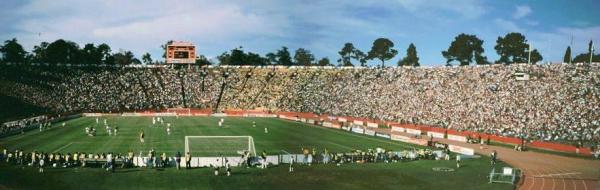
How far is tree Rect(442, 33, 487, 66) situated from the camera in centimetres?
16606

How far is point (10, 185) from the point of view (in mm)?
33969

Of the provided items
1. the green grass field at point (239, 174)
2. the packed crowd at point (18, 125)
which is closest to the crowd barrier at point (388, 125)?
the green grass field at point (239, 174)

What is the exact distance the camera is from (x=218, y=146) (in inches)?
2160

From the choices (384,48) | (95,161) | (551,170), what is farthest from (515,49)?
(95,161)

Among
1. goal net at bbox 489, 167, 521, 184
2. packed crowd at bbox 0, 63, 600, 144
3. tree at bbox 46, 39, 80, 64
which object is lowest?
goal net at bbox 489, 167, 521, 184

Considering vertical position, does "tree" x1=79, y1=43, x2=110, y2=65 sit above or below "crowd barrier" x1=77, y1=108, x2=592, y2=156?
above

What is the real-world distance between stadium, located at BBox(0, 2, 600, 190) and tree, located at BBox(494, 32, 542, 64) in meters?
0.32

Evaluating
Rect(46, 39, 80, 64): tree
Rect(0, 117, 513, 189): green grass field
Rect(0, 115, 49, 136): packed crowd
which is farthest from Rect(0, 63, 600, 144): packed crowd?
Rect(46, 39, 80, 64): tree

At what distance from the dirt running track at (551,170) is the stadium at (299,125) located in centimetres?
18

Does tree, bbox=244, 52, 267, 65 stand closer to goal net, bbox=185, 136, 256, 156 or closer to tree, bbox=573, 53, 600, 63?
tree, bbox=573, 53, 600, 63

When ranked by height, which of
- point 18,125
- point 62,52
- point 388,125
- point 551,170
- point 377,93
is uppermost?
point 62,52

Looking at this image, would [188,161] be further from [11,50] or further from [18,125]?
[11,50]

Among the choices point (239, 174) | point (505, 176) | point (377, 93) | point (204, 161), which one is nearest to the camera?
point (239, 174)

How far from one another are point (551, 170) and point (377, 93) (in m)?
59.3
